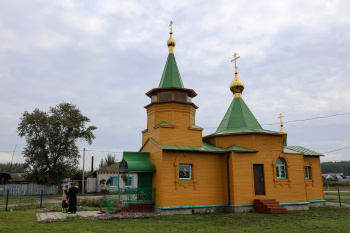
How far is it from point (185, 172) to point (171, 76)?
19.1 feet

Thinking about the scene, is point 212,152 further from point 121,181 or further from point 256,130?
point 121,181

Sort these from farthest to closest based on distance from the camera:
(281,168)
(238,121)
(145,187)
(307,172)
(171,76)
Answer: (307,172), (238,121), (171,76), (281,168), (145,187)

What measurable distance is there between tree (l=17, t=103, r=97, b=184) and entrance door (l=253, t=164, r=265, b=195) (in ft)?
80.3

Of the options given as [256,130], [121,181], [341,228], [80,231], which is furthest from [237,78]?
[121,181]

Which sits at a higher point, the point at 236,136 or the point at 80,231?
the point at 236,136

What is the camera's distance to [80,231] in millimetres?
8680

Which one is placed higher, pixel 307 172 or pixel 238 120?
pixel 238 120

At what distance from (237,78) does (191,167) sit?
7654 millimetres

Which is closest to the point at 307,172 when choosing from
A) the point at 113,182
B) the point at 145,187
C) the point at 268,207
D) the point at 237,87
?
the point at 268,207

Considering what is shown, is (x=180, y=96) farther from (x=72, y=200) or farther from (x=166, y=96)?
(x=72, y=200)

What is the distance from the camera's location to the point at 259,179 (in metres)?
15.3

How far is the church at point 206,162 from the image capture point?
14014 mm

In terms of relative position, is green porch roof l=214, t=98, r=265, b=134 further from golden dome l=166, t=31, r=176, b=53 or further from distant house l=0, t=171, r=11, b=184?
distant house l=0, t=171, r=11, b=184

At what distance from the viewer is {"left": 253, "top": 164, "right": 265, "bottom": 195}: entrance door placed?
1512 centimetres
